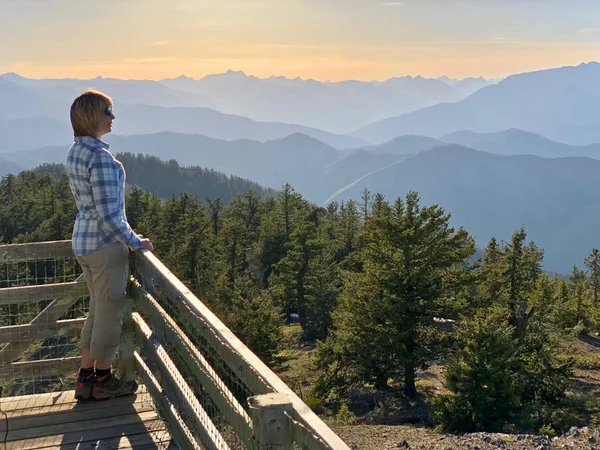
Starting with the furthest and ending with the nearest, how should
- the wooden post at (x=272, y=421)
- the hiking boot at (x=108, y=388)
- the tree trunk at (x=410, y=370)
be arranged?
the tree trunk at (x=410, y=370) → the hiking boot at (x=108, y=388) → the wooden post at (x=272, y=421)

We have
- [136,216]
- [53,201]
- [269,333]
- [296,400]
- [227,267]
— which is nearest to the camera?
[296,400]

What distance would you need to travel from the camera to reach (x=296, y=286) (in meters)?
42.7

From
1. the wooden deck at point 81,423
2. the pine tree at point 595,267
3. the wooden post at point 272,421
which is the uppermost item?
the wooden post at point 272,421

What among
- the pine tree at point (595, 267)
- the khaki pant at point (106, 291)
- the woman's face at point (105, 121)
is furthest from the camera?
the pine tree at point (595, 267)

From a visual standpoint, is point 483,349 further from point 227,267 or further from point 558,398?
point 227,267

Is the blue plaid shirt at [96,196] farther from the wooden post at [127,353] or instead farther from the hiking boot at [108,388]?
the hiking boot at [108,388]

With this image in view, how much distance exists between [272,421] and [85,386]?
11.6ft

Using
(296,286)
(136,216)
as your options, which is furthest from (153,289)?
(136,216)

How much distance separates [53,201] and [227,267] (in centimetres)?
2373

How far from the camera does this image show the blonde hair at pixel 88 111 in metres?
4.44

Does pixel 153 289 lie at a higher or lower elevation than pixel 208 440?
higher

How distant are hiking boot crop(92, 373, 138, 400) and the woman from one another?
0.35 m

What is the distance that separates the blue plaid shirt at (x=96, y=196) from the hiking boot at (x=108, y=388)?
1.35m

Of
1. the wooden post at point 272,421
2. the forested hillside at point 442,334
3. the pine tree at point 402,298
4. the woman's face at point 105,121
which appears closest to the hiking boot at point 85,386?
the woman's face at point 105,121
